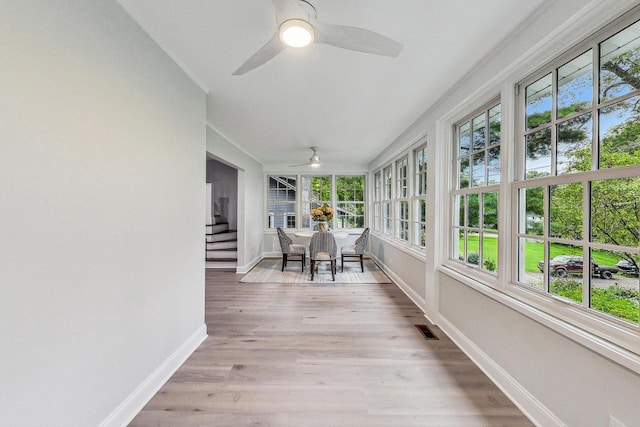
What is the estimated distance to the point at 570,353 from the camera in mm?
1295

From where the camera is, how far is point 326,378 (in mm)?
1855

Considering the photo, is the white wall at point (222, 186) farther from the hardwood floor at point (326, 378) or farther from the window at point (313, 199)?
the hardwood floor at point (326, 378)

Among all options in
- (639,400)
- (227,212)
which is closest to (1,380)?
(639,400)

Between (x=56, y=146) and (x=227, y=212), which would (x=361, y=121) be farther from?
(x=227, y=212)

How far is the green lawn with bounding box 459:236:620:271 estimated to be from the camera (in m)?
1.24

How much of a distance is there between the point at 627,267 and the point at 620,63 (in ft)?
3.17

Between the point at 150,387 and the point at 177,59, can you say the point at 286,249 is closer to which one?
the point at 150,387

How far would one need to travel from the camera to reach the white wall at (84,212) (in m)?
0.93

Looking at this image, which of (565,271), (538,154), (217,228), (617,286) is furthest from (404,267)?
(217,228)

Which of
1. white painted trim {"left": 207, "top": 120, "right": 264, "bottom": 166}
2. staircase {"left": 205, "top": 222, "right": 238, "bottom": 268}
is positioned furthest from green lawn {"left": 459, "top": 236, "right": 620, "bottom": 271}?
staircase {"left": 205, "top": 222, "right": 238, "bottom": 268}

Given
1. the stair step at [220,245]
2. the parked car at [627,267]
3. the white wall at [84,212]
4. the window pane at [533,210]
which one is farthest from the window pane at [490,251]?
the stair step at [220,245]

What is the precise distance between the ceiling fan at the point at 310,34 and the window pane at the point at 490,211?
4.64 ft

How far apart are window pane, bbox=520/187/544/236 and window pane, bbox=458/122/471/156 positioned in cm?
82

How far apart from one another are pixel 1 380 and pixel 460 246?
3031 mm
